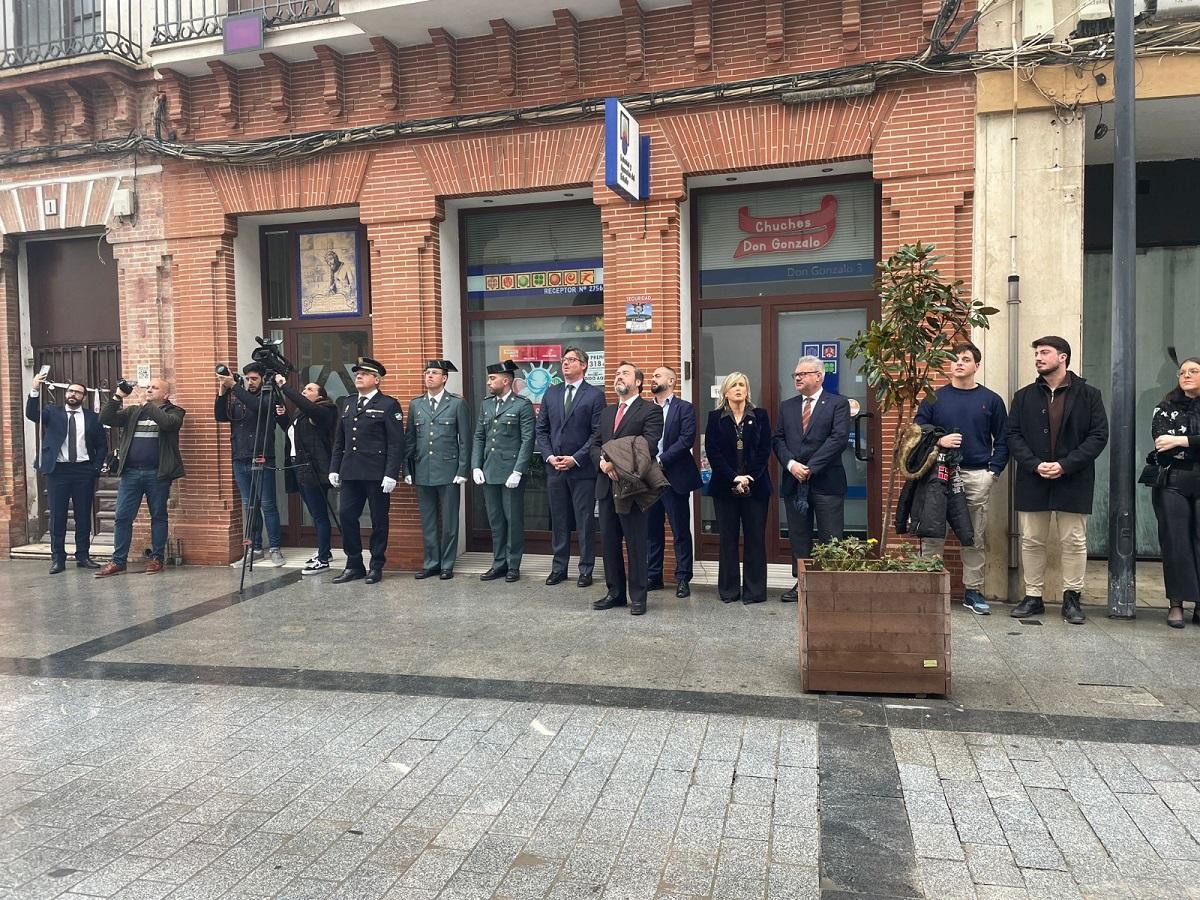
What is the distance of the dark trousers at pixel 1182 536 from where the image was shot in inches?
262

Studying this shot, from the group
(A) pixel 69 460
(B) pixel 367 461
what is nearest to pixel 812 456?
(B) pixel 367 461

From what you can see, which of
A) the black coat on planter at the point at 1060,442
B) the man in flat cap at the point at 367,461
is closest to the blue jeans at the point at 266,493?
the man in flat cap at the point at 367,461

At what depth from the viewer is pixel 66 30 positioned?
1052cm

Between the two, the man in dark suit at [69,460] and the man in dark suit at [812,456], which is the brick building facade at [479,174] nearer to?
the man in dark suit at [69,460]

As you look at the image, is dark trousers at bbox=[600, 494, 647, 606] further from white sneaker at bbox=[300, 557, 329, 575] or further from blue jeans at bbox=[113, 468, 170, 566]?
blue jeans at bbox=[113, 468, 170, 566]

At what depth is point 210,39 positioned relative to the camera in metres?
9.48

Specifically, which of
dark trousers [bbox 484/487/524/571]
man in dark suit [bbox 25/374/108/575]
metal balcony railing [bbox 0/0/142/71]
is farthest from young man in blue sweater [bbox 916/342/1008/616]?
metal balcony railing [bbox 0/0/142/71]

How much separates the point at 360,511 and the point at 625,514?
322cm

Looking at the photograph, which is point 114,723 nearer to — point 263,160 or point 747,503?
point 747,503

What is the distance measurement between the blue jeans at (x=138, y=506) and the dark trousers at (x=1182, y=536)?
9.70 meters

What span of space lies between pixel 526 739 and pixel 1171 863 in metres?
2.88

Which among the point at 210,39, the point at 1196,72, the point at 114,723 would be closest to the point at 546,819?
the point at 114,723

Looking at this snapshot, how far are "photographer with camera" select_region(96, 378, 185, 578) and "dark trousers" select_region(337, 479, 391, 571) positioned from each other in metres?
2.29

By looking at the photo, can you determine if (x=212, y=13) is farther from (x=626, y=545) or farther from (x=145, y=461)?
(x=626, y=545)
